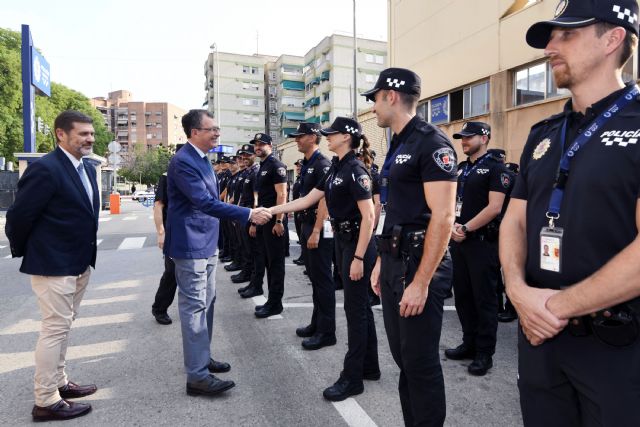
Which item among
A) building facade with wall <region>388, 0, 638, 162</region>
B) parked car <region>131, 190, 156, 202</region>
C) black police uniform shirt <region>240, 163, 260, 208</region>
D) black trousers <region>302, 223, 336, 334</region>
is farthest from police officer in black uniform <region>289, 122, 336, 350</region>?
parked car <region>131, 190, 156, 202</region>

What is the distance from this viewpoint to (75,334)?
15.9ft

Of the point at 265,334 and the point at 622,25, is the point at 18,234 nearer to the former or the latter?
the point at 265,334

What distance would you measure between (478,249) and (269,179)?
117 inches

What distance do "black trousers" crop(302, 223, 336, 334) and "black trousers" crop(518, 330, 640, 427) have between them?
278 centimetres

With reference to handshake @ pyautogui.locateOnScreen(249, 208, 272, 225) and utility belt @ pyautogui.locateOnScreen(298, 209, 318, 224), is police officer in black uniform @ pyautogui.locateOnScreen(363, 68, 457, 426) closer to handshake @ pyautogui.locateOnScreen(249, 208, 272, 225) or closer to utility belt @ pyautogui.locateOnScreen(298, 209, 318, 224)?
handshake @ pyautogui.locateOnScreen(249, 208, 272, 225)

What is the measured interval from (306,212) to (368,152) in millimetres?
1242

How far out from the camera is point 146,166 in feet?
260

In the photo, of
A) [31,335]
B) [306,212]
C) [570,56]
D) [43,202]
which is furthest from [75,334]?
[570,56]


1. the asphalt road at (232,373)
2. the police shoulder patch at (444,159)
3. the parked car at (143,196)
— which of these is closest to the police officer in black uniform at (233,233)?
the asphalt road at (232,373)

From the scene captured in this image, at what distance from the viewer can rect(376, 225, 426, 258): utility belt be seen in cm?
239

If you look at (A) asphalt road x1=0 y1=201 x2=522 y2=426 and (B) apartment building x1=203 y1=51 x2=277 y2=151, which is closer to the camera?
(A) asphalt road x1=0 y1=201 x2=522 y2=426

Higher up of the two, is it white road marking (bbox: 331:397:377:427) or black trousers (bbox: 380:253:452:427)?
black trousers (bbox: 380:253:452:427)

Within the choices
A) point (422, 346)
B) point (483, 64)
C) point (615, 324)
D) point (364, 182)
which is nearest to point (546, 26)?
point (615, 324)

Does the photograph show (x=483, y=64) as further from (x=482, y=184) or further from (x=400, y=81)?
(x=400, y=81)
